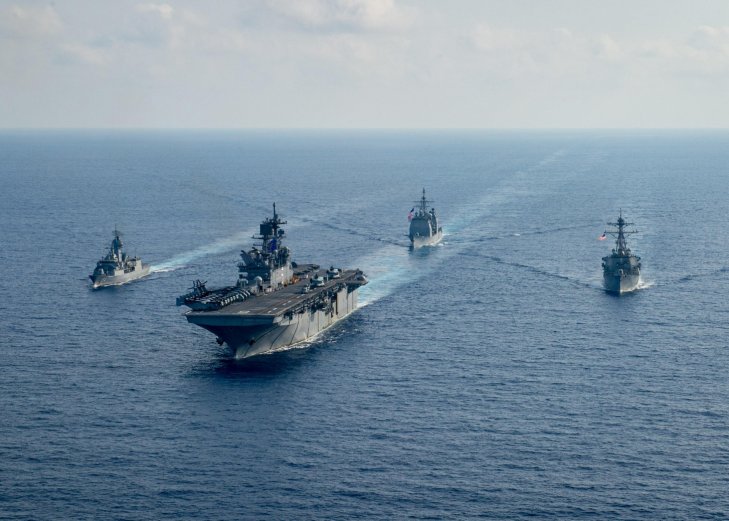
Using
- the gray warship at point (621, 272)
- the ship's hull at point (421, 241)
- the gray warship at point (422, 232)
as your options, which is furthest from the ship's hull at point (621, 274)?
the gray warship at point (422, 232)

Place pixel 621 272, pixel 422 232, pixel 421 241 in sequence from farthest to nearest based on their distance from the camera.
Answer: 1. pixel 422 232
2. pixel 421 241
3. pixel 621 272

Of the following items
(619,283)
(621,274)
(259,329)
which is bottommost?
(259,329)

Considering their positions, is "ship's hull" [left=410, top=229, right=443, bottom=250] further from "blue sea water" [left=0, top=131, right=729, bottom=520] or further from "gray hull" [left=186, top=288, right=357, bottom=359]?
"gray hull" [left=186, top=288, right=357, bottom=359]

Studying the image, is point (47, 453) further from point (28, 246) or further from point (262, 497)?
point (28, 246)

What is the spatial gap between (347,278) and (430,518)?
5246 cm

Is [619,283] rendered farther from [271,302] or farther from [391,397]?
[391,397]

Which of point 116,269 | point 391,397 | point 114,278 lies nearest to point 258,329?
point 391,397

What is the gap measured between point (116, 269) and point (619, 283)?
2143 inches

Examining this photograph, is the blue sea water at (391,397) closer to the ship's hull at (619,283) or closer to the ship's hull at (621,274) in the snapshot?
the ship's hull at (619,283)

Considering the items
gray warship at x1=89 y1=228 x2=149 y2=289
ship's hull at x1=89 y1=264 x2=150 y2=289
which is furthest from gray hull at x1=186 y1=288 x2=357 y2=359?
gray warship at x1=89 y1=228 x2=149 y2=289

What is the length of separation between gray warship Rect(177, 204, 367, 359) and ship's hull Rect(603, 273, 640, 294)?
1012 inches

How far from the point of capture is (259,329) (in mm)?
81625

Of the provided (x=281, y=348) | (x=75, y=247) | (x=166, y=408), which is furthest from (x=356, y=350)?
(x=75, y=247)

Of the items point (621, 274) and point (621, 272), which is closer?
point (621, 274)
